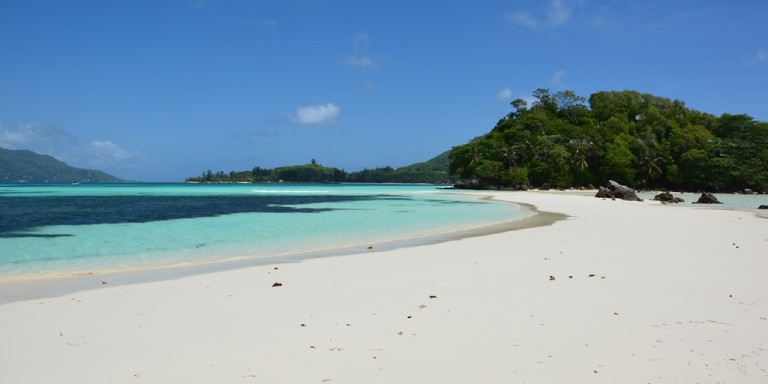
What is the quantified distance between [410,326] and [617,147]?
84695 mm

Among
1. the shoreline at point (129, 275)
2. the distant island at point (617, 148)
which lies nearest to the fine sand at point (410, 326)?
the shoreline at point (129, 275)

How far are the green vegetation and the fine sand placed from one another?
7185 cm

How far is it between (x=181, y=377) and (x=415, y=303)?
329 centimetres

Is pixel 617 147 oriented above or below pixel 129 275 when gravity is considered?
above

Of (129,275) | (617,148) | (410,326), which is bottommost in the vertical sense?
(129,275)

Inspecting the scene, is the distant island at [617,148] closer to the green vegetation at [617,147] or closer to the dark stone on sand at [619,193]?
the green vegetation at [617,147]

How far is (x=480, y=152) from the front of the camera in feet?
301

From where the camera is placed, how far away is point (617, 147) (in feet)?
259

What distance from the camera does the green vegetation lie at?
2618 inches

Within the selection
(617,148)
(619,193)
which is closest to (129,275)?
(619,193)

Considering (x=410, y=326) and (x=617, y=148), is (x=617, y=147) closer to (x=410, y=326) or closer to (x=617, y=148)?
(x=617, y=148)

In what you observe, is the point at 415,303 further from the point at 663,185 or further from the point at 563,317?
the point at 663,185

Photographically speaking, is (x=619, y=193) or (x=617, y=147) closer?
(x=619, y=193)

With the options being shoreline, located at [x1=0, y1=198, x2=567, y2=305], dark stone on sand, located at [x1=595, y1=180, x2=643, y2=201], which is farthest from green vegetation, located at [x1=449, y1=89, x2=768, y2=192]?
shoreline, located at [x1=0, y1=198, x2=567, y2=305]
